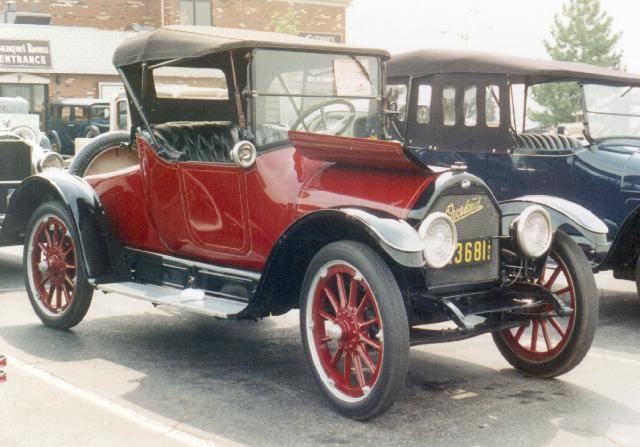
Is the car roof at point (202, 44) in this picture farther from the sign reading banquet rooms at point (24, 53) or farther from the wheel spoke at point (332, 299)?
the sign reading banquet rooms at point (24, 53)

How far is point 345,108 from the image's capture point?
497cm

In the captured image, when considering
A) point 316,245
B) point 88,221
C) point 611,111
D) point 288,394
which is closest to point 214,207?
point 316,245

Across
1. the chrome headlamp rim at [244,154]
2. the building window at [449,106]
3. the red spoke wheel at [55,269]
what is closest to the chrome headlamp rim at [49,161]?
the red spoke wheel at [55,269]

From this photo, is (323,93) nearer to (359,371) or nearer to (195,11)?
(359,371)

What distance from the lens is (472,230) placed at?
4.12 m

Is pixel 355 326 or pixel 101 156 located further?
pixel 101 156

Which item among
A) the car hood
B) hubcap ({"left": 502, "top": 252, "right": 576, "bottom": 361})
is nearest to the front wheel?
the car hood

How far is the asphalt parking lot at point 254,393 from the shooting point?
11.8 feet

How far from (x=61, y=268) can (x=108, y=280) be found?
0.45m

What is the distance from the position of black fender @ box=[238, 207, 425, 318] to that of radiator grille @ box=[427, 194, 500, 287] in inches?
10.7

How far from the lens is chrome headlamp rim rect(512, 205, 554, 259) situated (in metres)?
4.06

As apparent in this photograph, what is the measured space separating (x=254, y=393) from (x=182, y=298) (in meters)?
0.70

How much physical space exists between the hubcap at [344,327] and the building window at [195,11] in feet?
99.1

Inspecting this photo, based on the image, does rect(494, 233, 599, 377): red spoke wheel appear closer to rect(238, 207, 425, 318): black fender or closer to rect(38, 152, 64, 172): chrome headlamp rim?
rect(238, 207, 425, 318): black fender
